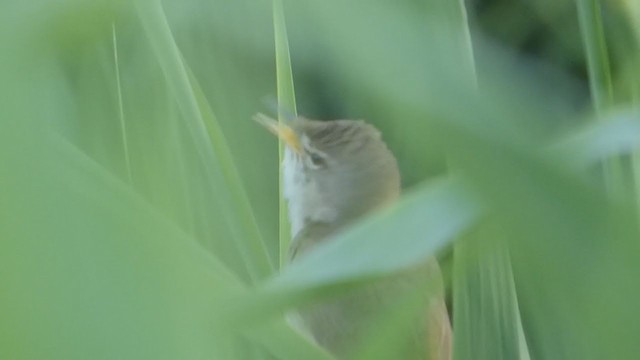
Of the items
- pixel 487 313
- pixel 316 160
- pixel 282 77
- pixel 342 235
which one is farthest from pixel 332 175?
pixel 342 235

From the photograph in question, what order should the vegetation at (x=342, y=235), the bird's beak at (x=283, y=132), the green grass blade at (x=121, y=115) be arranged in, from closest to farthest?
the vegetation at (x=342, y=235) → the green grass blade at (x=121, y=115) → the bird's beak at (x=283, y=132)

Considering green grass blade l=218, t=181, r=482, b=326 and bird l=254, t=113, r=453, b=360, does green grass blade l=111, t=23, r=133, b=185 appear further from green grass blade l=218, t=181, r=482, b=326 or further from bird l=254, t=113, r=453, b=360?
bird l=254, t=113, r=453, b=360

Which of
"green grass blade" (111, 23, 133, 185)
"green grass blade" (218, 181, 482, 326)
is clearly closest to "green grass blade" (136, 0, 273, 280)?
"green grass blade" (111, 23, 133, 185)

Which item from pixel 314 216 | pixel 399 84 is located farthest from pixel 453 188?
pixel 314 216

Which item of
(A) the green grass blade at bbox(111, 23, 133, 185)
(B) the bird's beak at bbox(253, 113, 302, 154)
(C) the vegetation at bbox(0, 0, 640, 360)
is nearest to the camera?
(C) the vegetation at bbox(0, 0, 640, 360)

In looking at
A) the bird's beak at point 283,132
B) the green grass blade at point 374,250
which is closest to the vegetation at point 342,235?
the green grass blade at point 374,250

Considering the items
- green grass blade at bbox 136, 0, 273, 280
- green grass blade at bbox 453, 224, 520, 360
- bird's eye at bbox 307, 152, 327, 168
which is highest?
green grass blade at bbox 136, 0, 273, 280

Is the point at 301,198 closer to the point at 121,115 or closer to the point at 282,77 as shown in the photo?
the point at 282,77

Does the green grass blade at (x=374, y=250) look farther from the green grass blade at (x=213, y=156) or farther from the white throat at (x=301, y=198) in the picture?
the white throat at (x=301, y=198)
